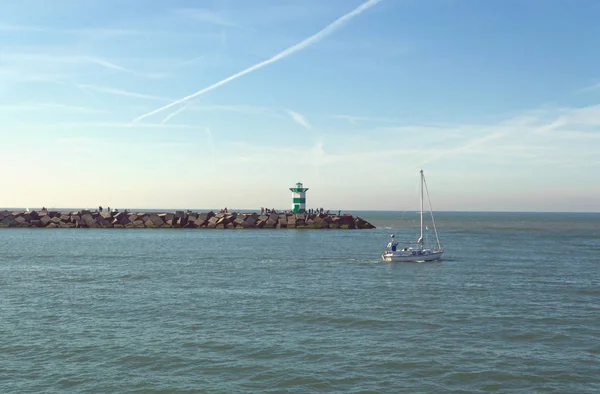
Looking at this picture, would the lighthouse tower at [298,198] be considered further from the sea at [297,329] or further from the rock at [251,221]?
the sea at [297,329]

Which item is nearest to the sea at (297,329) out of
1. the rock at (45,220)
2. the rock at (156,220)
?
the rock at (156,220)

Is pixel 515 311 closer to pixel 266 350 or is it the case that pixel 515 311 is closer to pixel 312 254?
pixel 266 350

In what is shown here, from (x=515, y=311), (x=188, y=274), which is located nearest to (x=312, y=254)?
(x=188, y=274)

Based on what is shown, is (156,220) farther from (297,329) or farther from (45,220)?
(297,329)

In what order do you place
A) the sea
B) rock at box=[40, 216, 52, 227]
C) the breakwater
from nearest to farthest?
the sea, the breakwater, rock at box=[40, 216, 52, 227]

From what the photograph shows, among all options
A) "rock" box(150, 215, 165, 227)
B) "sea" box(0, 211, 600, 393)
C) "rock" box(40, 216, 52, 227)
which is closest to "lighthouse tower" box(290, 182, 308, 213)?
"rock" box(150, 215, 165, 227)

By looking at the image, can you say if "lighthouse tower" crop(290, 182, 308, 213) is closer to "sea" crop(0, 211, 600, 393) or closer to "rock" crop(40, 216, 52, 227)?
"rock" crop(40, 216, 52, 227)

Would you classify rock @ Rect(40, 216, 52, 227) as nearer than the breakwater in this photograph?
No
